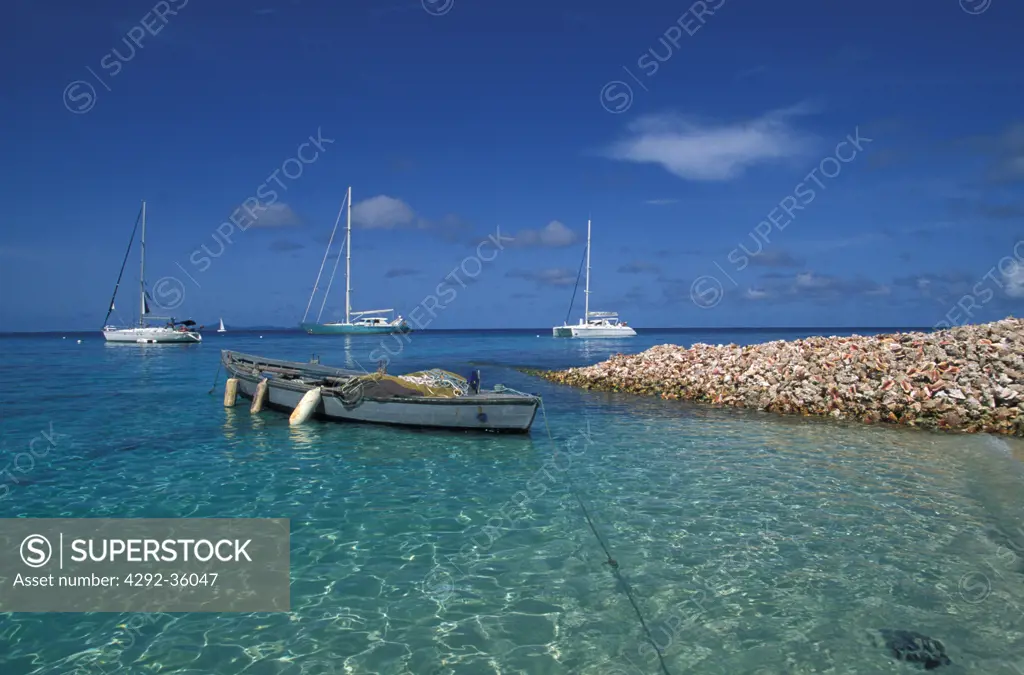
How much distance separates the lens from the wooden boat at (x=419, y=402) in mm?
16562

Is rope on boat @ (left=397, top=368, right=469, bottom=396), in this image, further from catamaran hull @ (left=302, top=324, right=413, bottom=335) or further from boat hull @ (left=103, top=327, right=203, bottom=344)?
catamaran hull @ (left=302, top=324, right=413, bottom=335)

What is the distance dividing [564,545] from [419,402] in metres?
9.06

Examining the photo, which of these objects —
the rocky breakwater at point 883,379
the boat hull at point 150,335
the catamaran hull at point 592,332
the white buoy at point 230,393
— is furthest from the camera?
the catamaran hull at point 592,332

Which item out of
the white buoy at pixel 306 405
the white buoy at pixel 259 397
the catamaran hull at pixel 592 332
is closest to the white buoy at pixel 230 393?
the white buoy at pixel 259 397

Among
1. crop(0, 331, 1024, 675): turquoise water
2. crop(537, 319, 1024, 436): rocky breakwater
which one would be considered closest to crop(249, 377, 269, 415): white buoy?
crop(0, 331, 1024, 675): turquoise water

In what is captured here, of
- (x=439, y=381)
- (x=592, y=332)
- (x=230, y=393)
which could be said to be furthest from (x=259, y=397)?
Answer: (x=592, y=332)

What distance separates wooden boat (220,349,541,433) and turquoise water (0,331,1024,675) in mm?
520

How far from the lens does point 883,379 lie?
20266 millimetres

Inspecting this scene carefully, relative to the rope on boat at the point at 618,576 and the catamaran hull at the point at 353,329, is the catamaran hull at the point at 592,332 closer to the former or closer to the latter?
the catamaran hull at the point at 353,329

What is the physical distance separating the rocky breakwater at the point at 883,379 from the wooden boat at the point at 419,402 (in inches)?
436

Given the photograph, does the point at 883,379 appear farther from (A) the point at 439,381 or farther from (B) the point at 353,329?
(B) the point at 353,329

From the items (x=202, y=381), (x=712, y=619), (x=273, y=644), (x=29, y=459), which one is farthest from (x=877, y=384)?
(x=202, y=381)

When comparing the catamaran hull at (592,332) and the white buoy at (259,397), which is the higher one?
the catamaran hull at (592,332)

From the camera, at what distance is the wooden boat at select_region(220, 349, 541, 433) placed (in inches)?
652
